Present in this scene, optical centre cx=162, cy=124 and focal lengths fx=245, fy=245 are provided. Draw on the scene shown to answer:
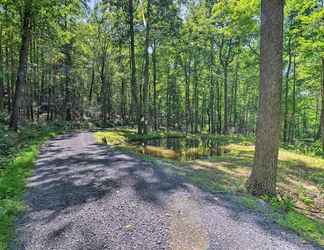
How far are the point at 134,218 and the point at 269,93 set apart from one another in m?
3.59

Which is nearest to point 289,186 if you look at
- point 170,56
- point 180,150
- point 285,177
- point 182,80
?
point 285,177

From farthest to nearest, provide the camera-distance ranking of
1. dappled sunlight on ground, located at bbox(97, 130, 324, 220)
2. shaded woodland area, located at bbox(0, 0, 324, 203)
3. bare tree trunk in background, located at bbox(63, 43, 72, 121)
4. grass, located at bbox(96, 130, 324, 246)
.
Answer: bare tree trunk in background, located at bbox(63, 43, 72, 121)
dappled sunlight on ground, located at bbox(97, 130, 324, 220)
shaded woodland area, located at bbox(0, 0, 324, 203)
grass, located at bbox(96, 130, 324, 246)

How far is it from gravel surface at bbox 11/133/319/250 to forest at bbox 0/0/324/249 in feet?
1.35

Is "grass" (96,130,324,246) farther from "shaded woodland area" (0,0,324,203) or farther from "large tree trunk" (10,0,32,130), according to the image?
"large tree trunk" (10,0,32,130)

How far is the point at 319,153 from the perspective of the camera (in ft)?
39.5

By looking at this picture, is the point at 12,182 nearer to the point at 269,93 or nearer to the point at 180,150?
the point at 269,93

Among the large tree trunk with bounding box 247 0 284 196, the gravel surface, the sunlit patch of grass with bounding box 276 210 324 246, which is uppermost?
the large tree trunk with bounding box 247 0 284 196

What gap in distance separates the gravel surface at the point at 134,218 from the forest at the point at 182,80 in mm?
412

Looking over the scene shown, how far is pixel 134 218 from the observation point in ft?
12.8

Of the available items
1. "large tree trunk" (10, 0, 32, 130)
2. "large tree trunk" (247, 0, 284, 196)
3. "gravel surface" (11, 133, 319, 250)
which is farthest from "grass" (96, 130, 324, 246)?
"large tree trunk" (10, 0, 32, 130)

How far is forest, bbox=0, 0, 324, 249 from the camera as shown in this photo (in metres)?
5.14

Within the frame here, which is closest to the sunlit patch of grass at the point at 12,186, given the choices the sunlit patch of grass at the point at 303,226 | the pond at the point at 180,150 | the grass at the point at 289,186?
the grass at the point at 289,186

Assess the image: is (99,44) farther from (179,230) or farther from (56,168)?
(179,230)

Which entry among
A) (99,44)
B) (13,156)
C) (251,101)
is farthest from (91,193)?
(251,101)
